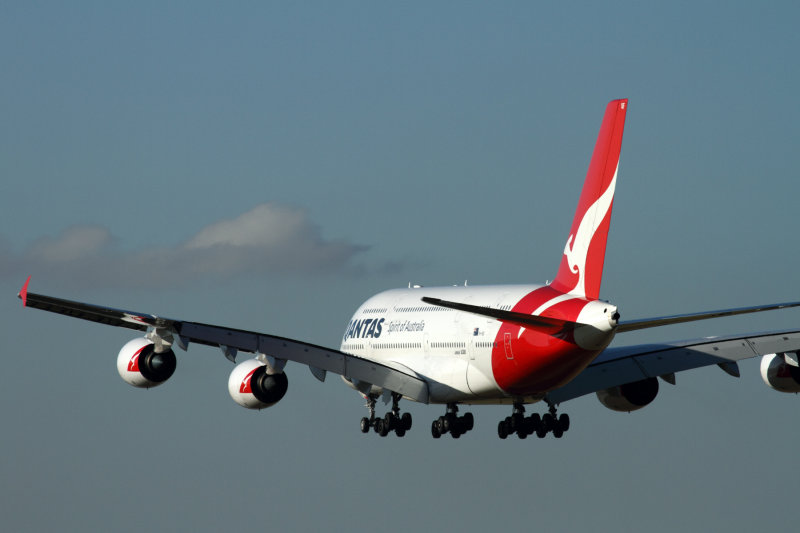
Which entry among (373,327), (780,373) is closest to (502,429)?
(373,327)

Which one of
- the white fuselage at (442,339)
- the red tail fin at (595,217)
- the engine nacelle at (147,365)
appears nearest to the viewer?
the red tail fin at (595,217)

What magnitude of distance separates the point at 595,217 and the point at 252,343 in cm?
1147

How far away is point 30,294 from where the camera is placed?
5109cm

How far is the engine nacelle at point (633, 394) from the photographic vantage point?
64.5m

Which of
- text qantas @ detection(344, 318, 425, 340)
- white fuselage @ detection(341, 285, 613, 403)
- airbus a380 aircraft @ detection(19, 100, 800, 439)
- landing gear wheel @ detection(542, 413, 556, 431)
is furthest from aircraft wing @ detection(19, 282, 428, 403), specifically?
landing gear wheel @ detection(542, 413, 556, 431)

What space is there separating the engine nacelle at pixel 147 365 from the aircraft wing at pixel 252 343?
895mm

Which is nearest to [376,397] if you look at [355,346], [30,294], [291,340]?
[355,346]

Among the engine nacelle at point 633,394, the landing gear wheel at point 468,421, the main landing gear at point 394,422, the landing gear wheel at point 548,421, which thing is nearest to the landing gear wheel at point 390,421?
the main landing gear at point 394,422

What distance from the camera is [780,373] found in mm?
63375

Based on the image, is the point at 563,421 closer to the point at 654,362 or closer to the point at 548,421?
the point at 548,421

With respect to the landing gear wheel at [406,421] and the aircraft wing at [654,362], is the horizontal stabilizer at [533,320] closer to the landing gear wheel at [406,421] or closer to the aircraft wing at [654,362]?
the aircraft wing at [654,362]

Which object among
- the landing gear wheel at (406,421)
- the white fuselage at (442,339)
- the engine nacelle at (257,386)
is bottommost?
the engine nacelle at (257,386)

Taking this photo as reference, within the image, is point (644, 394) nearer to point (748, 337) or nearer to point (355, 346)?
point (748, 337)

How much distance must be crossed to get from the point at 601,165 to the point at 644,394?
12.2m
